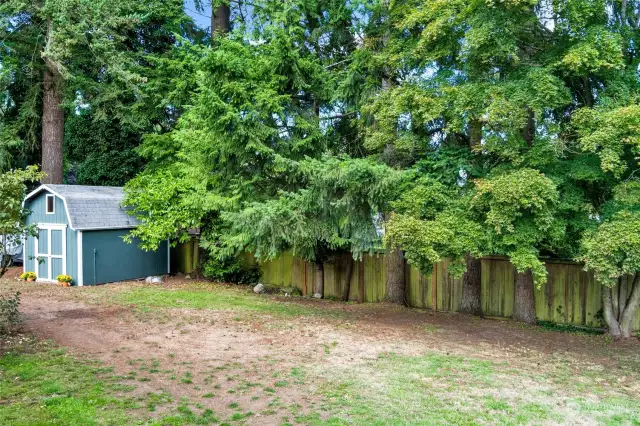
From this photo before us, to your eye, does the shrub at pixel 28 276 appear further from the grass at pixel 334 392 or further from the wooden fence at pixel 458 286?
the grass at pixel 334 392

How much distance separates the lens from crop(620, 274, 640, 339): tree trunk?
8.80m

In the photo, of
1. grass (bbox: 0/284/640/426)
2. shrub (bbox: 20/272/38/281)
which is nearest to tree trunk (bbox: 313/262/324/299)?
grass (bbox: 0/284/640/426)

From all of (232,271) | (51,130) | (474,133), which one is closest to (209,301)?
(232,271)

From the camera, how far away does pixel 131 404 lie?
17.2 feet

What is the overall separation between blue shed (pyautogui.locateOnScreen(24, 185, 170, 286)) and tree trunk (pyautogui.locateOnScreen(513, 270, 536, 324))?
11.1 metres

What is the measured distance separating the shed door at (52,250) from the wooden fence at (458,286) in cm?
581

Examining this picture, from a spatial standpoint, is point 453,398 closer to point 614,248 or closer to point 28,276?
point 614,248

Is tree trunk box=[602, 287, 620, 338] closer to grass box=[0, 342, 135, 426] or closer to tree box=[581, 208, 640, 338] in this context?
tree box=[581, 208, 640, 338]

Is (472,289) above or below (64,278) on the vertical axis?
above

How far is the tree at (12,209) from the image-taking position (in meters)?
7.16

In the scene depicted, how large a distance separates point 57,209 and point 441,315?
1097 centimetres

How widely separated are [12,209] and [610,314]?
10.3 meters

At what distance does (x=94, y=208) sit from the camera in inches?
575

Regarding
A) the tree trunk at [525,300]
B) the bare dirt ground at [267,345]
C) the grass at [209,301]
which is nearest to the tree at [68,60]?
the grass at [209,301]
